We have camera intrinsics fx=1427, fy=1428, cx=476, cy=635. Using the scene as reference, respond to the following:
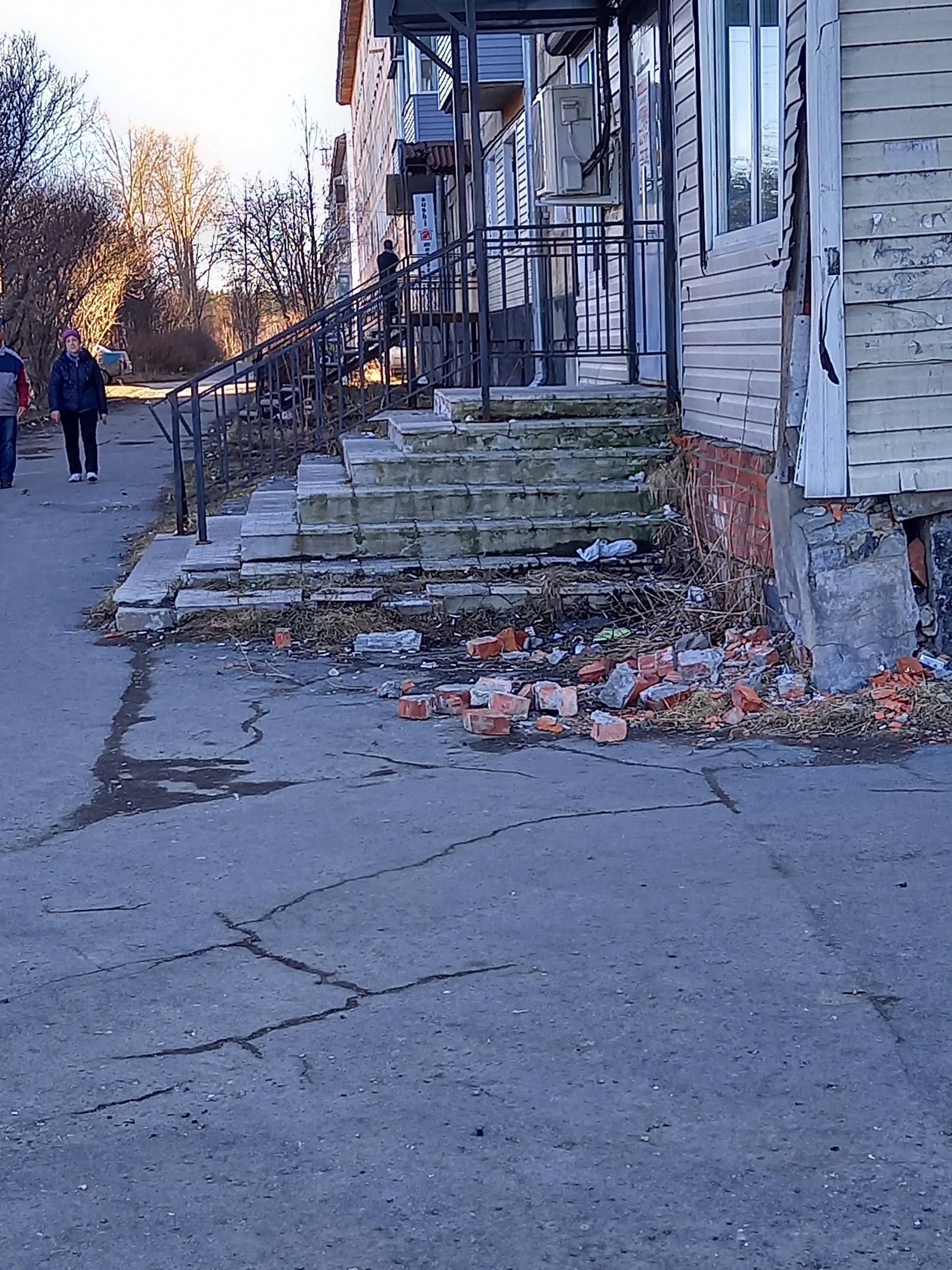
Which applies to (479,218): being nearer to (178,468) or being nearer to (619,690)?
(178,468)

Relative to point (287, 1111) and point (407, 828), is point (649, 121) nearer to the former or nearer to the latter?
point (407, 828)

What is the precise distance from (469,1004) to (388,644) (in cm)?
424

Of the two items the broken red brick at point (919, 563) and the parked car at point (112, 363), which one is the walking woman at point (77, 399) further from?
the parked car at point (112, 363)

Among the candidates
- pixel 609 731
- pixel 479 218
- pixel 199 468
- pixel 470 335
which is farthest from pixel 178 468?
pixel 609 731

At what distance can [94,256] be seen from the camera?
110 feet

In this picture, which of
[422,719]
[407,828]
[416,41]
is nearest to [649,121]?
[416,41]

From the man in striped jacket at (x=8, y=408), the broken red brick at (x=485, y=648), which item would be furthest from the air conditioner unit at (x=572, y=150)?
the man in striped jacket at (x=8, y=408)

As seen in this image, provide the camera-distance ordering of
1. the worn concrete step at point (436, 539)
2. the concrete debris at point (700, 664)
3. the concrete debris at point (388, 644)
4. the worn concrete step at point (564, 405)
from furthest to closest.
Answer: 1. the worn concrete step at point (564, 405)
2. the worn concrete step at point (436, 539)
3. the concrete debris at point (388, 644)
4. the concrete debris at point (700, 664)

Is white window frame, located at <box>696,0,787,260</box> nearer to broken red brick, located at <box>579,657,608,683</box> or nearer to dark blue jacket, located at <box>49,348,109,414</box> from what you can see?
broken red brick, located at <box>579,657,608,683</box>

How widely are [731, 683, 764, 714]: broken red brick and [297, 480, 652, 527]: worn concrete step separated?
291 centimetres

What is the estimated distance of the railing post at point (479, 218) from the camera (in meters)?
9.17

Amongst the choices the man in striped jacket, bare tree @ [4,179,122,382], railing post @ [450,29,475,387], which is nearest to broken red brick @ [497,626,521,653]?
railing post @ [450,29,475,387]

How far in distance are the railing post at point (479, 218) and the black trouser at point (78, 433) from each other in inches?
306

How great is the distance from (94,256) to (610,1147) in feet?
110
